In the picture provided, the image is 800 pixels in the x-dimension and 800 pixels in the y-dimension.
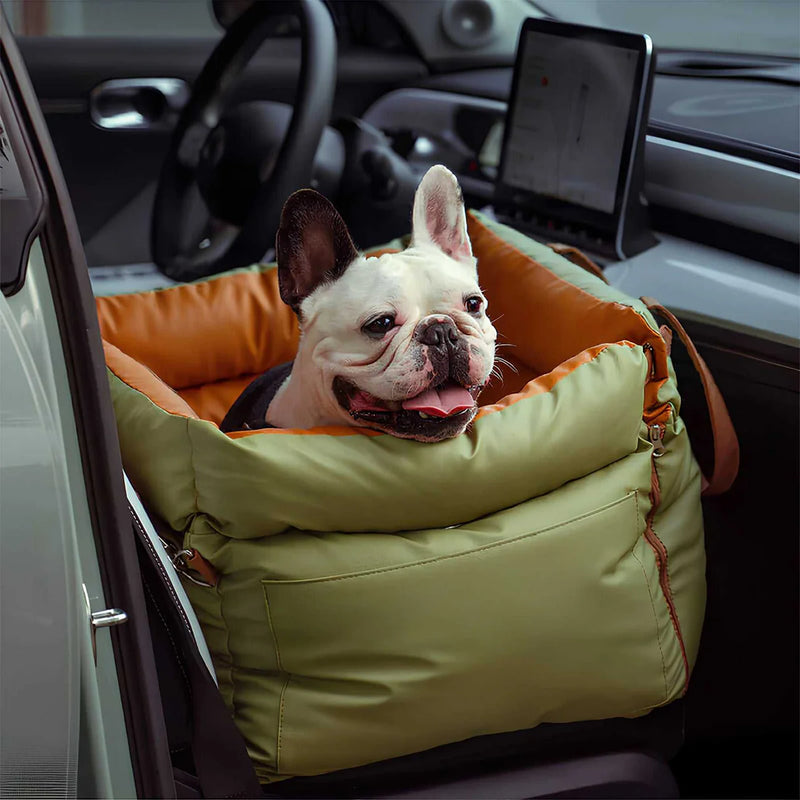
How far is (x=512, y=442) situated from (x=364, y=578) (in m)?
0.18

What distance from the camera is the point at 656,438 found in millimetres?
1002

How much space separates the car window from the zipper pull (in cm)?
134

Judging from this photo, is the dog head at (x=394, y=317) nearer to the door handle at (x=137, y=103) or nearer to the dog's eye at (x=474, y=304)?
the dog's eye at (x=474, y=304)

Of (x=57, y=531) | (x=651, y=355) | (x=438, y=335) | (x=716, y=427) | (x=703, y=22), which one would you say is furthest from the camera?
(x=703, y=22)

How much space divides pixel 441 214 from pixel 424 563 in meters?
0.31

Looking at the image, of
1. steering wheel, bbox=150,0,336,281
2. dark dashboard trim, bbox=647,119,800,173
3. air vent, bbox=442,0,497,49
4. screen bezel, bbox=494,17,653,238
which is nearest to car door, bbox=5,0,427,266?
air vent, bbox=442,0,497,49

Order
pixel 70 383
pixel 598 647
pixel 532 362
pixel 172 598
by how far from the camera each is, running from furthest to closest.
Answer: pixel 532 362 < pixel 598 647 < pixel 172 598 < pixel 70 383

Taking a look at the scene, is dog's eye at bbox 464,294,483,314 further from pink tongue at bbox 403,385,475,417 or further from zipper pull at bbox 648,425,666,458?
zipper pull at bbox 648,425,666,458

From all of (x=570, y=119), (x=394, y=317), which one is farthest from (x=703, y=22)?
(x=394, y=317)

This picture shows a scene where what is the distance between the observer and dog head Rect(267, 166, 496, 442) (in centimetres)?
82

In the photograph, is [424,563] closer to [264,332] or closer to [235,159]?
[264,332]

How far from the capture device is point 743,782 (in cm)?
135

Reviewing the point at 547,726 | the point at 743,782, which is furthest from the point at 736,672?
the point at 547,726

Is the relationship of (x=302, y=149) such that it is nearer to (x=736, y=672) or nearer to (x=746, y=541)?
(x=746, y=541)
